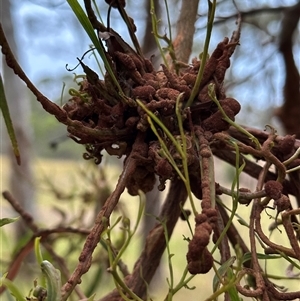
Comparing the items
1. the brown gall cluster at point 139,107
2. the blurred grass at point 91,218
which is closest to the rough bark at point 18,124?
the blurred grass at point 91,218

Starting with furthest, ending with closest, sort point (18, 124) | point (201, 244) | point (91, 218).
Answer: point (18, 124)
point (91, 218)
point (201, 244)

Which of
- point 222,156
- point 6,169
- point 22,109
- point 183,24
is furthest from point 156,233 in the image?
point 6,169

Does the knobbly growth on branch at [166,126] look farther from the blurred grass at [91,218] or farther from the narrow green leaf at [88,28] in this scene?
the blurred grass at [91,218]

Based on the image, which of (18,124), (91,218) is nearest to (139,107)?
(91,218)

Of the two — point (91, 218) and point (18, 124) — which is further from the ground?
point (18, 124)

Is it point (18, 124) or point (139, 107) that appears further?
point (18, 124)

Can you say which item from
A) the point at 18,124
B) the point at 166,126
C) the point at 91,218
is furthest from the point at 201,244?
the point at 18,124

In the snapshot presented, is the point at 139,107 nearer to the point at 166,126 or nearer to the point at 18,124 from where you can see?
the point at 166,126

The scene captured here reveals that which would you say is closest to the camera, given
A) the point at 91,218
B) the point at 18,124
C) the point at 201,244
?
the point at 201,244
